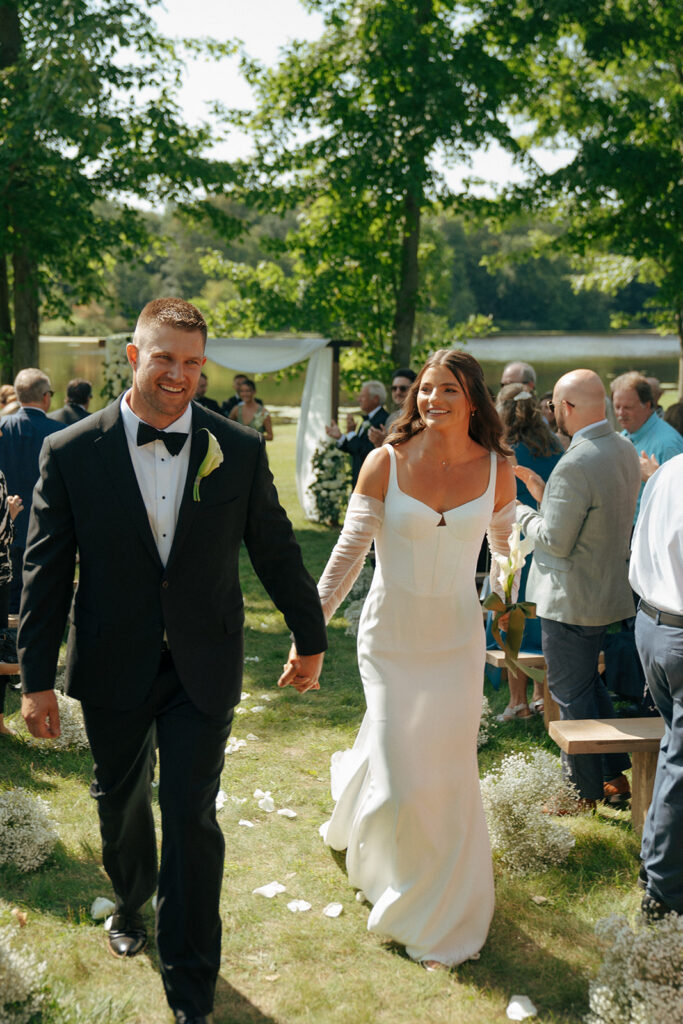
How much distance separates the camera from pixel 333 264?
60.4 feet

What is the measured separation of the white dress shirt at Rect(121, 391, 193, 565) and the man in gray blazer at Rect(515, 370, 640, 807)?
2.40 m

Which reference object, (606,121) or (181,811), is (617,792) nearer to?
(181,811)

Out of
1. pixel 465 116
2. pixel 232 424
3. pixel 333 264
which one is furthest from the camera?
pixel 333 264

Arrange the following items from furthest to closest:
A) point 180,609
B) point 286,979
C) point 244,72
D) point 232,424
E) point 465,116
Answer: point 244,72 < point 465,116 < point 286,979 < point 232,424 < point 180,609

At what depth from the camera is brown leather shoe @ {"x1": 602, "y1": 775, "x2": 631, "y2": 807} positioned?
5426 mm

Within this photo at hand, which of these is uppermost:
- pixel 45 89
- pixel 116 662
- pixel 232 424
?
pixel 45 89

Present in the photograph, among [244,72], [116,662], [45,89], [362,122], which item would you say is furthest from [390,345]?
[116,662]

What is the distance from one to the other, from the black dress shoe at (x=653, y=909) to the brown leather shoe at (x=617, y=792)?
149cm

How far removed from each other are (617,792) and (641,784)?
23.4 inches

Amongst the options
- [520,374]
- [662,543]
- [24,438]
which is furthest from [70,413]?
[662,543]

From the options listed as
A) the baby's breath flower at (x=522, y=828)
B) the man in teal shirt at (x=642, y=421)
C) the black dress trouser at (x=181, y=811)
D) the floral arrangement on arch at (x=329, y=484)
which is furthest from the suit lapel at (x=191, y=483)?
the floral arrangement on arch at (x=329, y=484)

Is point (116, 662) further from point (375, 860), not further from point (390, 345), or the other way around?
point (390, 345)

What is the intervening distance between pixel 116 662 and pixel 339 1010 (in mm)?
1513

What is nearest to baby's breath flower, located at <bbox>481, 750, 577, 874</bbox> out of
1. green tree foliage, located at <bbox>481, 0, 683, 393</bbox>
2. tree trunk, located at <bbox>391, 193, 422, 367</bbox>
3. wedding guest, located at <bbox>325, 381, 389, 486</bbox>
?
wedding guest, located at <bbox>325, 381, 389, 486</bbox>
